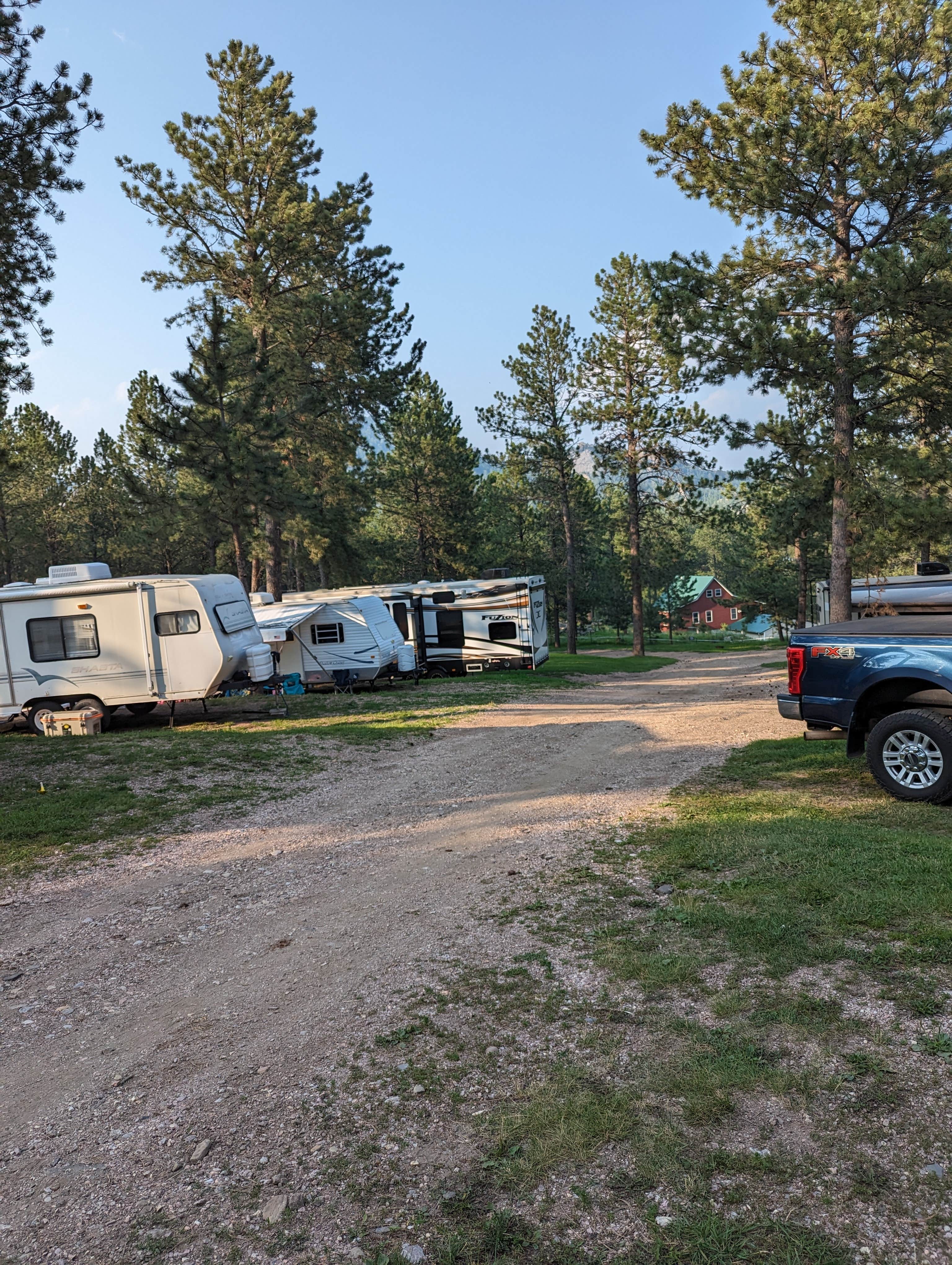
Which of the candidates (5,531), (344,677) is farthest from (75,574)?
(5,531)

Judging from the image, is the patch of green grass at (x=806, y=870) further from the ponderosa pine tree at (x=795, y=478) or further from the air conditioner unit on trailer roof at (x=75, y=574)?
the air conditioner unit on trailer roof at (x=75, y=574)

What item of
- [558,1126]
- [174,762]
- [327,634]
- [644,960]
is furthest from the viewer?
[327,634]

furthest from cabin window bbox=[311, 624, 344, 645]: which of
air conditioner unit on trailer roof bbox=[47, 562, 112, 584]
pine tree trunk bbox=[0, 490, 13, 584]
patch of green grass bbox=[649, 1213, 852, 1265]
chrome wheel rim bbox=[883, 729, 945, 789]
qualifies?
pine tree trunk bbox=[0, 490, 13, 584]

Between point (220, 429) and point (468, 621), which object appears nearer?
point (220, 429)

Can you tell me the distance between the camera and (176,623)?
14.6 metres

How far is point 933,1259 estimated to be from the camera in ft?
7.63

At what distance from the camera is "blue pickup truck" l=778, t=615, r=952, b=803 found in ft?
22.7

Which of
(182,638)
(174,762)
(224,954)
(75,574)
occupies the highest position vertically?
(75,574)

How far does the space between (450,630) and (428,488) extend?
14.7 m

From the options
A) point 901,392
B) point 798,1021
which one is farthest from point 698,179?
point 798,1021

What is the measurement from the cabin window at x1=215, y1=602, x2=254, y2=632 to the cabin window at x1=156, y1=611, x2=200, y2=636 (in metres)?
0.46

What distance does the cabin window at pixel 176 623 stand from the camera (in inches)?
576

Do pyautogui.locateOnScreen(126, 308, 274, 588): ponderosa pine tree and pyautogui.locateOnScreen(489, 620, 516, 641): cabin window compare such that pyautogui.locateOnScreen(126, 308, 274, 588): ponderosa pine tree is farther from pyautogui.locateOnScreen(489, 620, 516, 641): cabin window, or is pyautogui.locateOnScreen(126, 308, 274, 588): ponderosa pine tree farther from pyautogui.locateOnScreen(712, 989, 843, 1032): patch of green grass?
pyautogui.locateOnScreen(712, 989, 843, 1032): patch of green grass

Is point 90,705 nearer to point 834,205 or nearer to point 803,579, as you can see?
point 834,205
